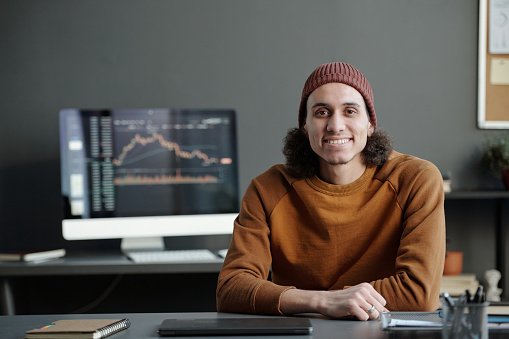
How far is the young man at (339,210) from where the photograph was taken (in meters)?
1.50

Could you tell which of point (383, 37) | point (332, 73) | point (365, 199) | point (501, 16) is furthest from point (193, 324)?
point (501, 16)

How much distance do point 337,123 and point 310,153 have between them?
7.1 inches

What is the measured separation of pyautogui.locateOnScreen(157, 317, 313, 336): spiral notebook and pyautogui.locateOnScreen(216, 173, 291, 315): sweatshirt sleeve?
0.66ft

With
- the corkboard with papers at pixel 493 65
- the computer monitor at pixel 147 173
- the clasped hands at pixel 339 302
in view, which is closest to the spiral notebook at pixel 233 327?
the clasped hands at pixel 339 302

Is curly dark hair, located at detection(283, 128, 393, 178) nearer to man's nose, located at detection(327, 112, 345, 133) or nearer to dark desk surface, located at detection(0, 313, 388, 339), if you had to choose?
man's nose, located at detection(327, 112, 345, 133)

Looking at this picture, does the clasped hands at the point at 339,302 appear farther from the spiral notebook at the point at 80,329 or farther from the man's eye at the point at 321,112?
the man's eye at the point at 321,112

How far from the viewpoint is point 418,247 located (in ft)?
4.77

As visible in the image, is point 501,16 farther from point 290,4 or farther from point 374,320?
point 374,320

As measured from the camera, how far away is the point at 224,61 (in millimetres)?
3010

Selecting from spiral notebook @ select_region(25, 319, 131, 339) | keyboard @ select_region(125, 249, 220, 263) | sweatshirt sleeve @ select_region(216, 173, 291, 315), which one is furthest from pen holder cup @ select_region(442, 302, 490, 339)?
keyboard @ select_region(125, 249, 220, 263)

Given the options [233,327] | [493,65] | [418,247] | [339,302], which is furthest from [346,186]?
[493,65]

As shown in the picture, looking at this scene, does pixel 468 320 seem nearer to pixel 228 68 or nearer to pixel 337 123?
pixel 337 123

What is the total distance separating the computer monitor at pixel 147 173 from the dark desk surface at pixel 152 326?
1.40m

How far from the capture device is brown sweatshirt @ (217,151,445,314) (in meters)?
1.46
